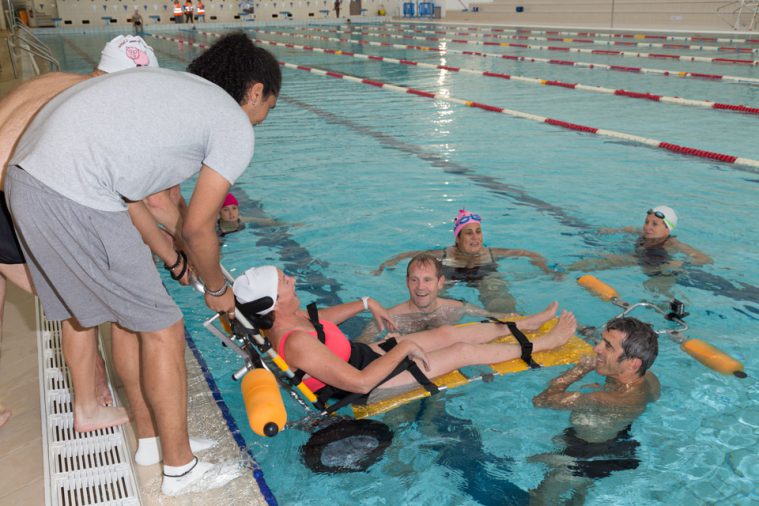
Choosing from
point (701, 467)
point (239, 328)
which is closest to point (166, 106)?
point (239, 328)

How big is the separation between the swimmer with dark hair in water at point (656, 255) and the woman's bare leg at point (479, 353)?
5.19ft

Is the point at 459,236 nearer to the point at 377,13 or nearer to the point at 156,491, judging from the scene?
the point at 156,491

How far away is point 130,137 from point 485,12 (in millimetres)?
36440

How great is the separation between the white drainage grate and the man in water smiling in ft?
5.77

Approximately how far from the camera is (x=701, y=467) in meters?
3.07

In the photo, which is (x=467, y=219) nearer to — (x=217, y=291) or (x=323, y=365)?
(x=323, y=365)

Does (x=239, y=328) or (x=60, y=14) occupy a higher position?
(x=60, y=14)

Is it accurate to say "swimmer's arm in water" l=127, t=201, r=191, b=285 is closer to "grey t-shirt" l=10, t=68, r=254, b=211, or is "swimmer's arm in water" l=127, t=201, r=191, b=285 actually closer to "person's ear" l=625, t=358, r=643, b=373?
"grey t-shirt" l=10, t=68, r=254, b=211

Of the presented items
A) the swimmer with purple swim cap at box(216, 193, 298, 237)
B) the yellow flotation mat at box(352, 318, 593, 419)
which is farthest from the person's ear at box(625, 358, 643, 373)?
the swimmer with purple swim cap at box(216, 193, 298, 237)

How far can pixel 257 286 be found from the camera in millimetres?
2934

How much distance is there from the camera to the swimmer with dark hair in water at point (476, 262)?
16.3ft

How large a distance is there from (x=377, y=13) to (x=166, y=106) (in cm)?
4261

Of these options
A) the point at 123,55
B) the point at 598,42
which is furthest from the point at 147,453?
the point at 598,42

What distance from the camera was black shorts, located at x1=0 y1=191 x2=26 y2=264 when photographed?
8.34 feet
